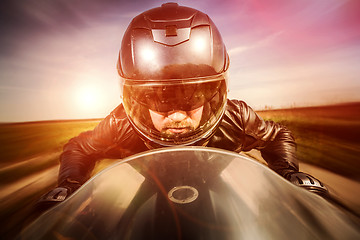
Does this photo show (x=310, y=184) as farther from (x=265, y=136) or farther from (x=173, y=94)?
(x=265, y=136)

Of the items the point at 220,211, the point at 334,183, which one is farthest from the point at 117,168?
the point at 334,183

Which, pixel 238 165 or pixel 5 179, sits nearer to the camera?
pixel 238 165

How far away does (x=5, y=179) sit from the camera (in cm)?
256

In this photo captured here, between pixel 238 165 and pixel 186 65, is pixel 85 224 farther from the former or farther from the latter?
pixel 186 65

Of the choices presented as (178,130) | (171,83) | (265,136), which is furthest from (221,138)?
(171,83)

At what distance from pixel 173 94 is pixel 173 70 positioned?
7.3 inches

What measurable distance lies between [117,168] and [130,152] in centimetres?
160

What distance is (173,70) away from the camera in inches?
52.4

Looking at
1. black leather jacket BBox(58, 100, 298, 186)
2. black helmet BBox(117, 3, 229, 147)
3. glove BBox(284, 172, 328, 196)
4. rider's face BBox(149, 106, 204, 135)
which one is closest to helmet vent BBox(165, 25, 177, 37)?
black helmet BBox(117, 3, 229, 147)

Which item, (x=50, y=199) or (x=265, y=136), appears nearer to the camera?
(x=50, y=199)

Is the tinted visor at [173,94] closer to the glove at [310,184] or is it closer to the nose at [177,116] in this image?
the nose at [177,116]

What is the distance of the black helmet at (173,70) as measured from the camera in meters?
1.36

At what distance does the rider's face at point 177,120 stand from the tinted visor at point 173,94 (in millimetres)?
38

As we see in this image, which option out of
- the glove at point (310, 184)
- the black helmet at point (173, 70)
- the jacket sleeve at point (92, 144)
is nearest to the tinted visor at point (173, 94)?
the black helmet at point (173, 70)
